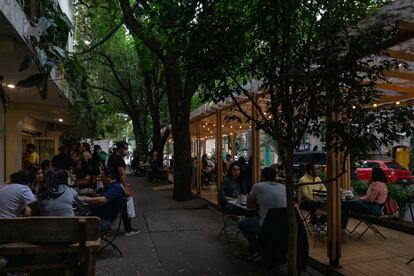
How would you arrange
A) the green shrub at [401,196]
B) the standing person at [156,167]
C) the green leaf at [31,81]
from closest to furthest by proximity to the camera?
the green leaf at [31,81], the green shrub at [401,196], the standing person at [156,167]

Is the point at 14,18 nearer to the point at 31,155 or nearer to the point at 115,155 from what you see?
the point at 115,155

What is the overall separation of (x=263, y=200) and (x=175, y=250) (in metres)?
2.05

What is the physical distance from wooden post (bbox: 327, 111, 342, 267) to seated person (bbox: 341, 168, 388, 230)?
168cm

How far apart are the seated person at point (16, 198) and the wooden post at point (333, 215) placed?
12.7 feet

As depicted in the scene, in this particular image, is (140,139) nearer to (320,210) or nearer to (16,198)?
(320,210)

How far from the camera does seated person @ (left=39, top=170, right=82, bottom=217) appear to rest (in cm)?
563

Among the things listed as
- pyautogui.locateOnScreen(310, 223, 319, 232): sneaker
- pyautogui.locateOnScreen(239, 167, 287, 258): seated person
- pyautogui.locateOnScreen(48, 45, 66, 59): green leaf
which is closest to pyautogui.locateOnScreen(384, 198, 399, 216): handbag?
pyautogui.locateOnScreen(310, 223, 319, 232): sneaker

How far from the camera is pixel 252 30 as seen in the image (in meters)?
4.69

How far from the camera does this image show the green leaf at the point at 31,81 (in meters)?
4.11

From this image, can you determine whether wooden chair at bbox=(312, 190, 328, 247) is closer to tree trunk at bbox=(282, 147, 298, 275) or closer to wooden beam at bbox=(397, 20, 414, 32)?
tree trunk at bbox=(282, 147, 298, 275)

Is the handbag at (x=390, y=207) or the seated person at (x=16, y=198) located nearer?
the seated person at (x=16, y=198)

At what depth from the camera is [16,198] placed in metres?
5.15

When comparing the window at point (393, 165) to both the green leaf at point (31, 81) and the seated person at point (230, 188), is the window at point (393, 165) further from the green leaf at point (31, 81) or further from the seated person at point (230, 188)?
the green leaf at point (31, 81)

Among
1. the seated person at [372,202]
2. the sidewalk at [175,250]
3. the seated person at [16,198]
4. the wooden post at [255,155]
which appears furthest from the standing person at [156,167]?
the seated person at [16,198]
